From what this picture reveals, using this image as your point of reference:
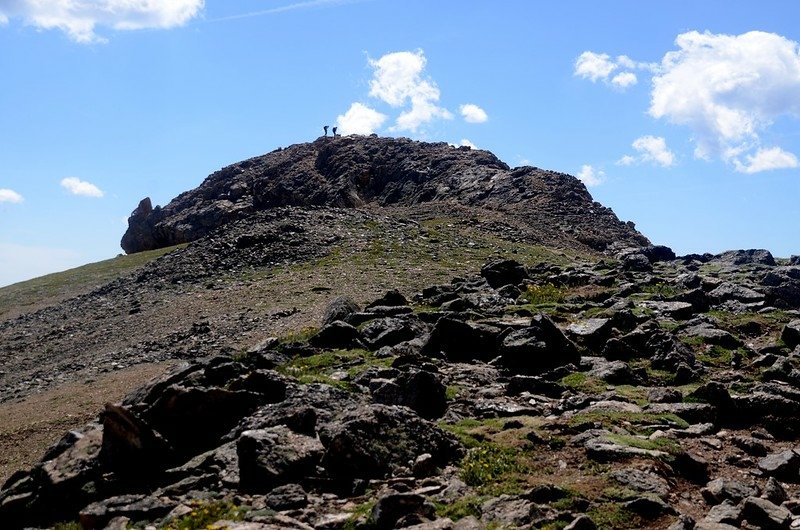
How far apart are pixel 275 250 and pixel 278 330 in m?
20.5

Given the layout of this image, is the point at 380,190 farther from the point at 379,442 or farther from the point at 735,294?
the point at 379,442

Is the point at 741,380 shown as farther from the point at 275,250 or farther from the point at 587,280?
the point at 275,250

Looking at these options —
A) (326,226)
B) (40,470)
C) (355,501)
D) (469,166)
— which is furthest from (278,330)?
(469,166)

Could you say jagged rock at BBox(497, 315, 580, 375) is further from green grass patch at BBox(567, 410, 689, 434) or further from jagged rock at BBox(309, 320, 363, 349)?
jagged rock at BBox(309, 320, 363, 349)

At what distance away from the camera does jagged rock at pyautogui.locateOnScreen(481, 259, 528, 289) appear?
38.6 metres

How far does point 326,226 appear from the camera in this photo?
2413 inches

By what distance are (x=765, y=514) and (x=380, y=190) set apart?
82751mm

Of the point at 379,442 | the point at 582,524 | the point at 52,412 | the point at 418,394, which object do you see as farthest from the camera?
the point at 52,412

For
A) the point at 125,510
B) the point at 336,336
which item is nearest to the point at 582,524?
the point at 125,510

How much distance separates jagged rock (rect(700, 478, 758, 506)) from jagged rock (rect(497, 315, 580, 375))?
30.1ft

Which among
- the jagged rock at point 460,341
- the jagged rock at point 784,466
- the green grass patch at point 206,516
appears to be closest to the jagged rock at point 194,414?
the green grass patch at point 206,516

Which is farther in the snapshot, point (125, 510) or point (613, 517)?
point (125, 510)

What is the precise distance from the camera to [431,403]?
18125 millimetres

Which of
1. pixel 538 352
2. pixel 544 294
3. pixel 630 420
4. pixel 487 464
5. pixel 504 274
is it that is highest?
pixel 504 274
